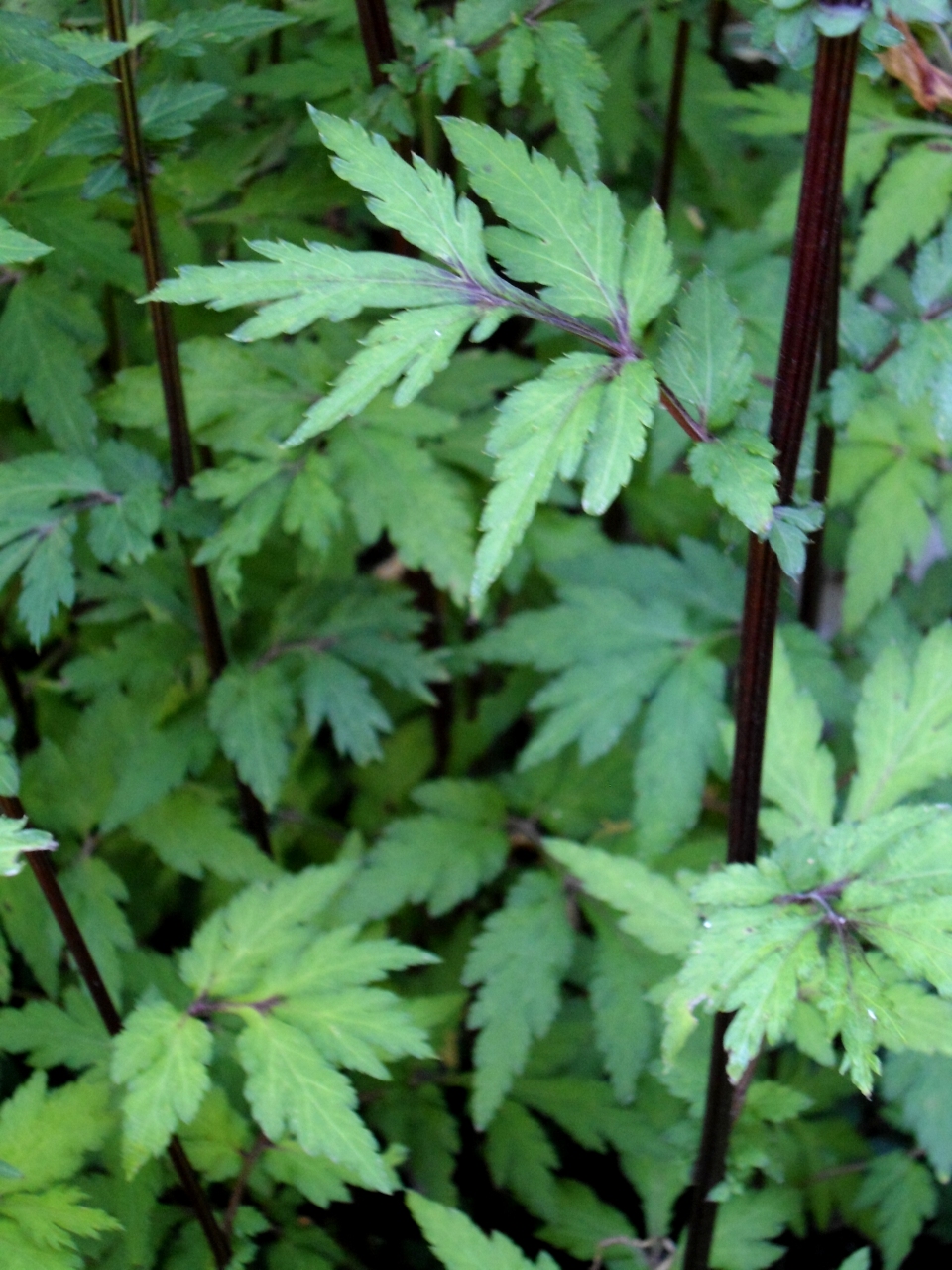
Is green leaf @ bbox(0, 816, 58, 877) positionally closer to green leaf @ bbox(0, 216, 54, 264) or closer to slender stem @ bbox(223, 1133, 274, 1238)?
green leaf @ bbox(0, 216, 54, 264)

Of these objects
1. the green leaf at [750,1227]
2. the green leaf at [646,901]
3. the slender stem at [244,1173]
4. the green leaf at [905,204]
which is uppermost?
the green leaf at [905,204]

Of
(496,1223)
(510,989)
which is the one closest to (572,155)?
(510,989)

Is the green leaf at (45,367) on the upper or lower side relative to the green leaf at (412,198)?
lower

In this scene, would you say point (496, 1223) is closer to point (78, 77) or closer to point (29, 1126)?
point (29, 1126)

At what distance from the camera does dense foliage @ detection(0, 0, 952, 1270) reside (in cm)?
94

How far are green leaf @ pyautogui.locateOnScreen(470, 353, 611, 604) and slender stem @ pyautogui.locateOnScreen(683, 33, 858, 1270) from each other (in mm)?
156

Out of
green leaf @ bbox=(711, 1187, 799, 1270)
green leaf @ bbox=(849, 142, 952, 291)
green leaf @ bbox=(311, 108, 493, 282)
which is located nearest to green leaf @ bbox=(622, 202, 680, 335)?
green leaf @ bbox=(311, 108, 493, 282)

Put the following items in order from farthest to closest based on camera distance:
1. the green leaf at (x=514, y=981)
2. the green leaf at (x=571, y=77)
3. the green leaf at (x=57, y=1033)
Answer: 1. the green leaf at (x=514, y=981)
2. the green leaf at (x=57, y=1033)
3. the green leaf at (x=571, y=77)

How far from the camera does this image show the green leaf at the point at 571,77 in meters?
1.25

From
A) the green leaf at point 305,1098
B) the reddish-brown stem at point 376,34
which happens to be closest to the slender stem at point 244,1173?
the green leaf at point 305,1098

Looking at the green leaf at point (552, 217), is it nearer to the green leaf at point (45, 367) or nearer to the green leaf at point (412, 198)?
the green leaf at point (412, 198)

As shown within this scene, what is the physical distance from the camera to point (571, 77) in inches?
49.3

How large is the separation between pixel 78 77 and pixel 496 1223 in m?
1.72

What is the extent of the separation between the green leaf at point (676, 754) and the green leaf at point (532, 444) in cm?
87
